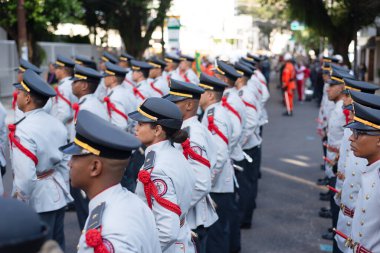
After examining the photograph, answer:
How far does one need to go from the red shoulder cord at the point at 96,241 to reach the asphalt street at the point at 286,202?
14.5 ft

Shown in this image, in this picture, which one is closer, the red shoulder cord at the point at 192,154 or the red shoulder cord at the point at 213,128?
the red shoulder cord at the point at 192,154

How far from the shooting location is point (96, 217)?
2.98m

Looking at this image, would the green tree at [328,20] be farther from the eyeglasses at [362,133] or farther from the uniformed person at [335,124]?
the eyeglasses at [362,133]

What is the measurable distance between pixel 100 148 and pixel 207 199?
2.37 metres

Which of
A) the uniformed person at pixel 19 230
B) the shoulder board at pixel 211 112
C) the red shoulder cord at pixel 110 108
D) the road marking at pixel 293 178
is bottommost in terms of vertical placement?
the road marking at pixel 293 178

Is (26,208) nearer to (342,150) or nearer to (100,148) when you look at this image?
(100,148)

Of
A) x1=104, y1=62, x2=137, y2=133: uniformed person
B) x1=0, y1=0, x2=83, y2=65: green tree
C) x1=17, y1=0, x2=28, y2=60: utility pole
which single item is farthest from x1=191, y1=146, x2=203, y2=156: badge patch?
x1=0, y1=0, x2=83, y2=65: green tree

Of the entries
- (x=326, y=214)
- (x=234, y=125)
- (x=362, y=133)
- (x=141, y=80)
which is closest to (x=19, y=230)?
(x=362, y=133)

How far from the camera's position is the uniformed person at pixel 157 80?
11.6 metres

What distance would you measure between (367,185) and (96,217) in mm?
1993

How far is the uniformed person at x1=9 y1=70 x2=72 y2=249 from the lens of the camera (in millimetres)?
5176

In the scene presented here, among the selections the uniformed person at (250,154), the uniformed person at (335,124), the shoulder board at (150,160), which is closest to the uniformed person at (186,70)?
the uniformed person at (250,154)

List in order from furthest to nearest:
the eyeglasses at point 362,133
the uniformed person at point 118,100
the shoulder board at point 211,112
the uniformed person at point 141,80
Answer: the uniformed person at point 141,80, the uniformed person at point 118,100, the shoulder board at point 211,112, the eyeglasses at point 362,133

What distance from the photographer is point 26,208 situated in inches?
78.0
